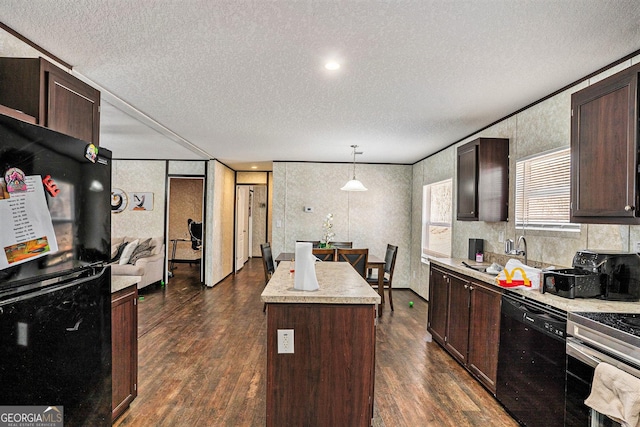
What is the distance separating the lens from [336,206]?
723 cm

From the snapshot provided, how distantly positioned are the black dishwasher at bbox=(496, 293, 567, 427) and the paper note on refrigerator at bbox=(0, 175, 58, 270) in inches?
101

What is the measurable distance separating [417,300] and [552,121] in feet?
12.7

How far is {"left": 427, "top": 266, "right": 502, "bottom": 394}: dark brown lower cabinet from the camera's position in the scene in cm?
292

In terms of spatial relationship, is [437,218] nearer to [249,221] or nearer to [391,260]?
[391,260]

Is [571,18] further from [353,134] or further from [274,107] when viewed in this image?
[353,134]

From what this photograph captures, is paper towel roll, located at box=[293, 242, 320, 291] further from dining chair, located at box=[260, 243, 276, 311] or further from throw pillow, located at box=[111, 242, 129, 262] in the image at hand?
throw pillow, located at box=[111, 242, 129, 262]

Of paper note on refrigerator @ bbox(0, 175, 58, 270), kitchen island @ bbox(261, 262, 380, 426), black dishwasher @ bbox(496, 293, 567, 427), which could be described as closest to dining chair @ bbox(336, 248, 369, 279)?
black dishwasher @ bbox(496, 293, 567, 427)

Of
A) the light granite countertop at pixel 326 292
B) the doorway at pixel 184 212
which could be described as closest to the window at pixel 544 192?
the light granite countertop at pixel 326 292

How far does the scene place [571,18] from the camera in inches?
77.5

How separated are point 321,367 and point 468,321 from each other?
1.64 meters

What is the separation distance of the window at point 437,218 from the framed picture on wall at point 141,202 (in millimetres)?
5125

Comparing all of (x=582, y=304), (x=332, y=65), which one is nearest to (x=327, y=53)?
(x=332, y=65)

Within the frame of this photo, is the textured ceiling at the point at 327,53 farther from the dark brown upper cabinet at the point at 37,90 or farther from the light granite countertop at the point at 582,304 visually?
the light granite countertop at the point at 582,304

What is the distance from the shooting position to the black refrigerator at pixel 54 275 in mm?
1372
